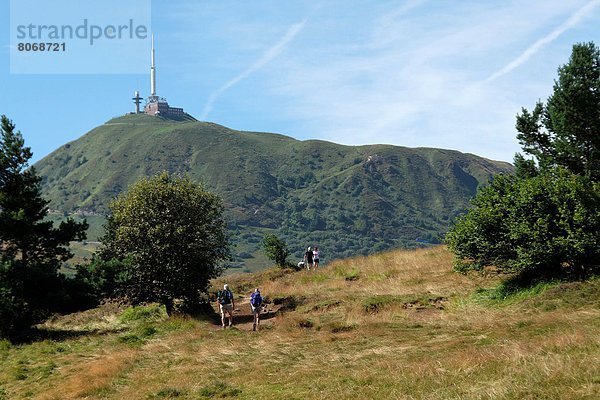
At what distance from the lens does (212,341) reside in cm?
2148

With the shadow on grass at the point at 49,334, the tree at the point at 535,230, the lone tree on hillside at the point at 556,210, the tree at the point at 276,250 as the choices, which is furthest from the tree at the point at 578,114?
the shadow on grass at the point at 49,334

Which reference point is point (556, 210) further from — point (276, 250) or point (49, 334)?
point (49, 334)

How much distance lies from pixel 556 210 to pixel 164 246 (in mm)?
20684

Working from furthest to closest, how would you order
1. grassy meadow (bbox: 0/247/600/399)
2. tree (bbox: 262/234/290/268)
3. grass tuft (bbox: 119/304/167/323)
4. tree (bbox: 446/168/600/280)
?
1. tree (bbox: 262/234/290/268)
2. grass tuft (bbox: 119/304/167/323)
3. tree (bbox: 446/168/600/280)
4. grassy meadow (bbox: 0/247/600/399)

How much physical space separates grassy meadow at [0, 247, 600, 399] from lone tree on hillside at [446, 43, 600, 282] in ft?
4.73

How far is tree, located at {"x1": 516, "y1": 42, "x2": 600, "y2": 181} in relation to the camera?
101ft

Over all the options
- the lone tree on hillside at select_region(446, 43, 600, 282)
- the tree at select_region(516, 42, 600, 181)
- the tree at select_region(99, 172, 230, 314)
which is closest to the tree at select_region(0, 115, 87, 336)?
the tree at select_region(99, 172, 230, 314)

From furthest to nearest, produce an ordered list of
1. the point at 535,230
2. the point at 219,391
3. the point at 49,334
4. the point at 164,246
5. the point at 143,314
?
the point at 143,314 → the point at 164,246 → the point at 49,334 → the point at 535,230 → the point at 219,391

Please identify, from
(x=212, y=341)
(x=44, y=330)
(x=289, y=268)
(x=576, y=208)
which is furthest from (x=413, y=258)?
(x=44, y=330)

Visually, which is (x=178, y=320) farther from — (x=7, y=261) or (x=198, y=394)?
(x=198, y=394)

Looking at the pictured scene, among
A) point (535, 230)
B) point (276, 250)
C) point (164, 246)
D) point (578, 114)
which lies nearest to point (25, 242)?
point (164, 246)

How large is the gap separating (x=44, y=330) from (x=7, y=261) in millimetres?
4800

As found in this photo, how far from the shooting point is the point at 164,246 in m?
29.9

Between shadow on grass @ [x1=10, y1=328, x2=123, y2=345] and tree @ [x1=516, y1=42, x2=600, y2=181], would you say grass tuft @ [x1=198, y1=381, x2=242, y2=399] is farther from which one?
tree @ [x1=516, y1=42, x2=600, y2=181]
